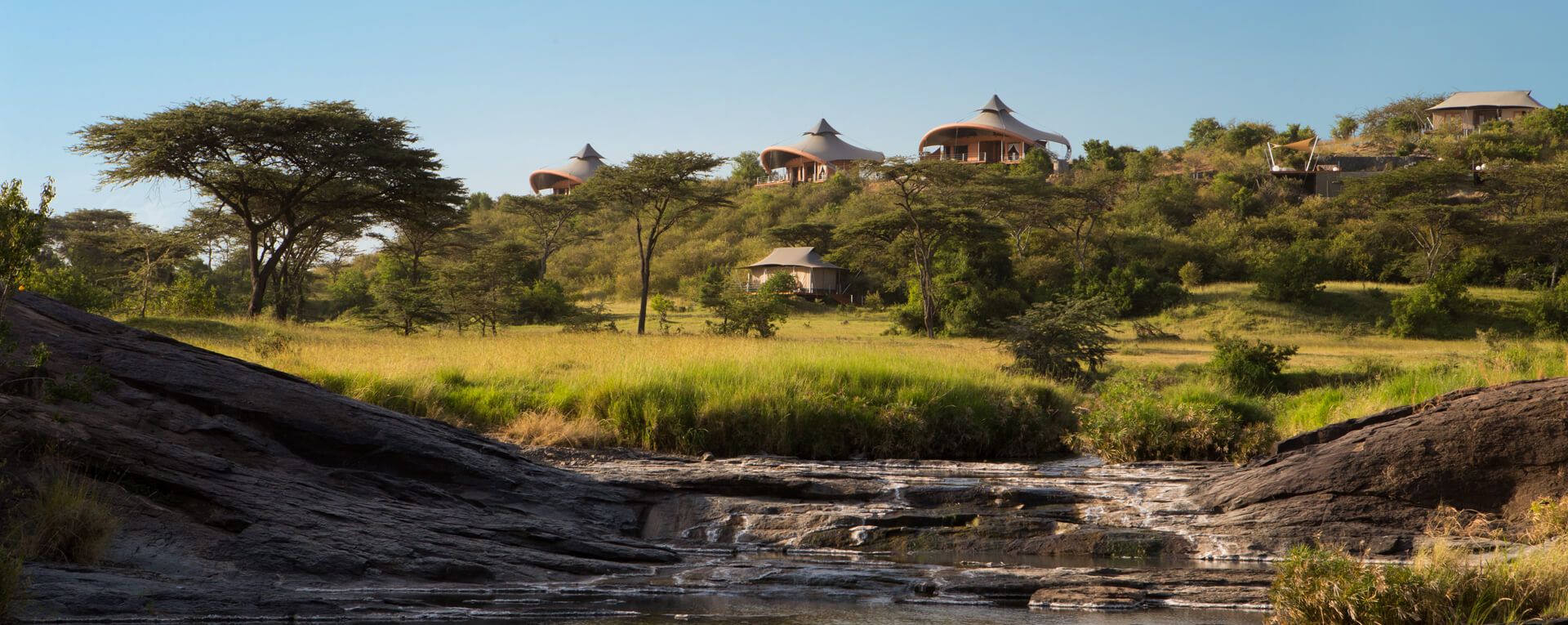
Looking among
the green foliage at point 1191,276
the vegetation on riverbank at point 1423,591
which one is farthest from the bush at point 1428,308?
the vegetation on riverbank at point 1423,591

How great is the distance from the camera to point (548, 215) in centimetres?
5431

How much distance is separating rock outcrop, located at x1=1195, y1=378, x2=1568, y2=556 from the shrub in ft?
26.1

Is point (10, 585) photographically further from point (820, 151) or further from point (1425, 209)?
point (820, 151)

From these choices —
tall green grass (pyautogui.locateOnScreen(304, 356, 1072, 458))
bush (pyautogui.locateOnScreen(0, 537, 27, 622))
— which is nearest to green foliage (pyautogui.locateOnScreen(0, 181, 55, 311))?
bush (pyautogui.locateOnScreen(0, 537, 27, 622))

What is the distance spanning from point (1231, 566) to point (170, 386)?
8159 millimetres

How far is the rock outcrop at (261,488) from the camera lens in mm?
6781

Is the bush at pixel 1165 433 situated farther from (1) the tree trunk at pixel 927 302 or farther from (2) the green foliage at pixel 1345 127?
(2) the green foliage at pixel 1345 127

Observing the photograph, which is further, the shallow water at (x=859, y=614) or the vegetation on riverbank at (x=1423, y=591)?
the shallow water at (x=859, y=614)

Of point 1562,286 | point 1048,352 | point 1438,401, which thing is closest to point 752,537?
point 1438,401

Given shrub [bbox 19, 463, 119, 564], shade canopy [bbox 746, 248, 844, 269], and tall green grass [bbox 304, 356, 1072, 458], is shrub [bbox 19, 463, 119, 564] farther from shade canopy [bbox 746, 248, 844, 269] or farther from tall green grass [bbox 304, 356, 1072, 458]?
shade canopy [bbox 746, 248, 844, 269]

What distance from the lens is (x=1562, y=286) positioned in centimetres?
3550

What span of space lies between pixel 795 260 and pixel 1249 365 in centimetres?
3095

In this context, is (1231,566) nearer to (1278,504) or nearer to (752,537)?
(1278,504)

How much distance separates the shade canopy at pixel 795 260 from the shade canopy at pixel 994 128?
29947 mm
